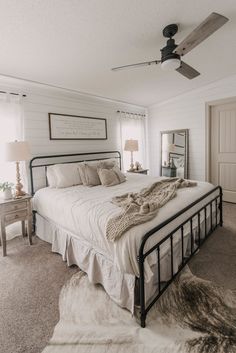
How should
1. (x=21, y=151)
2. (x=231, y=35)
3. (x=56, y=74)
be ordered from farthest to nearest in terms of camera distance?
(x=56, y=74), (x=21, y=151), (x=231, y=35)

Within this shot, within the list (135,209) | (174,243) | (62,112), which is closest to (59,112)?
(62,112)

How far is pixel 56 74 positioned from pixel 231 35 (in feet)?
7.89

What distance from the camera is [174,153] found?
16.6 feet

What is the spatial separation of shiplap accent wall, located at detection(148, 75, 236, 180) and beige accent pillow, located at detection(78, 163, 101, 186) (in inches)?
104

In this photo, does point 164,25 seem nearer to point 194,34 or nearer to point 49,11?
point 194,34

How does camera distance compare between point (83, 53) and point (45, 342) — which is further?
point (83, 53)

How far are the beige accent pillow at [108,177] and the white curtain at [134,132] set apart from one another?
1.83 metres

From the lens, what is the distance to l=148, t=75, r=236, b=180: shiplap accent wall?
4.20 m

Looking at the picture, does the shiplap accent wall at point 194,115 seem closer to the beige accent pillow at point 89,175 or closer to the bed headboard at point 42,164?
the bed headboard at point 42,164

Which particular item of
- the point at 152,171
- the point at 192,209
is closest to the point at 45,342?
the point at 192,209

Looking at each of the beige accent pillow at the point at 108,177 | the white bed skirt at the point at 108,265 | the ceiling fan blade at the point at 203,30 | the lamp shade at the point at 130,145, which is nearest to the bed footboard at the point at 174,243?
the white bed skirt at the point at 108,265

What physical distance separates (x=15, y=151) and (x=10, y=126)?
0.60 metres

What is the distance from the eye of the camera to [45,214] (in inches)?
110

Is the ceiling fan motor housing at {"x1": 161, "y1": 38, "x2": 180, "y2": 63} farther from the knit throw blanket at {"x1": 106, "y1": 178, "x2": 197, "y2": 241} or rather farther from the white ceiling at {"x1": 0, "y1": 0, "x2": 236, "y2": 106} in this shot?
the knit throw blanket at {"x1": 106, "y1": 178, "x2": 197, "y2": 241}
